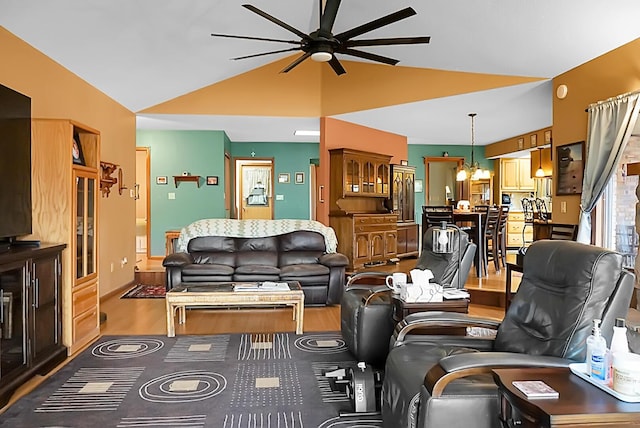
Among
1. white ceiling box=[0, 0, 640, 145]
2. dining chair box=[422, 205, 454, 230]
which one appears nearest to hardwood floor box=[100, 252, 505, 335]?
dining chair box=[422, 205, 454, 230]

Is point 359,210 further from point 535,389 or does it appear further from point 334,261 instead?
point 535,389

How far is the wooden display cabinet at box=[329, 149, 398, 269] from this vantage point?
771 centimetres

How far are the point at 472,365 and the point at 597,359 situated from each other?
424 millimetres

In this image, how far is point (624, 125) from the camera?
171 inches

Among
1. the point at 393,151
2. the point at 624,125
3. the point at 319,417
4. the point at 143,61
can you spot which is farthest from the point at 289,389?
the point at 393,151

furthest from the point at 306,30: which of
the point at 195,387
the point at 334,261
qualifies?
the point at 195,387

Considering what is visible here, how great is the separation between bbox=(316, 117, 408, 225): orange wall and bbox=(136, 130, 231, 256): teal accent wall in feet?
7.03

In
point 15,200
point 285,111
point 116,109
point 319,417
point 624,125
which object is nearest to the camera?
point 319,417

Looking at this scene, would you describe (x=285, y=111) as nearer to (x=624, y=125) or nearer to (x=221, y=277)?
(x=221, y=277)

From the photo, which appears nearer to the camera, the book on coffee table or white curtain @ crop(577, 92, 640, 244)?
the book on coffee table

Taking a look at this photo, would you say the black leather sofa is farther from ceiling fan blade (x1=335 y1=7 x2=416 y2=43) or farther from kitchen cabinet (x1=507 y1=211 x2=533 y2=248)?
kitchen cabinet (x1=507 y1=211 x2=533 y2=248)

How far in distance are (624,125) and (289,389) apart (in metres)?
3.82

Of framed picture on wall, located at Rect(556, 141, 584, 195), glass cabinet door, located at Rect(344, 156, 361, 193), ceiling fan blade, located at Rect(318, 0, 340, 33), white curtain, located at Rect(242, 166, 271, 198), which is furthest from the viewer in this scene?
white curtain, located at Rect(242, 166, 271, 198)

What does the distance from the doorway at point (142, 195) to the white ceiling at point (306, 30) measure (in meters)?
1.46
